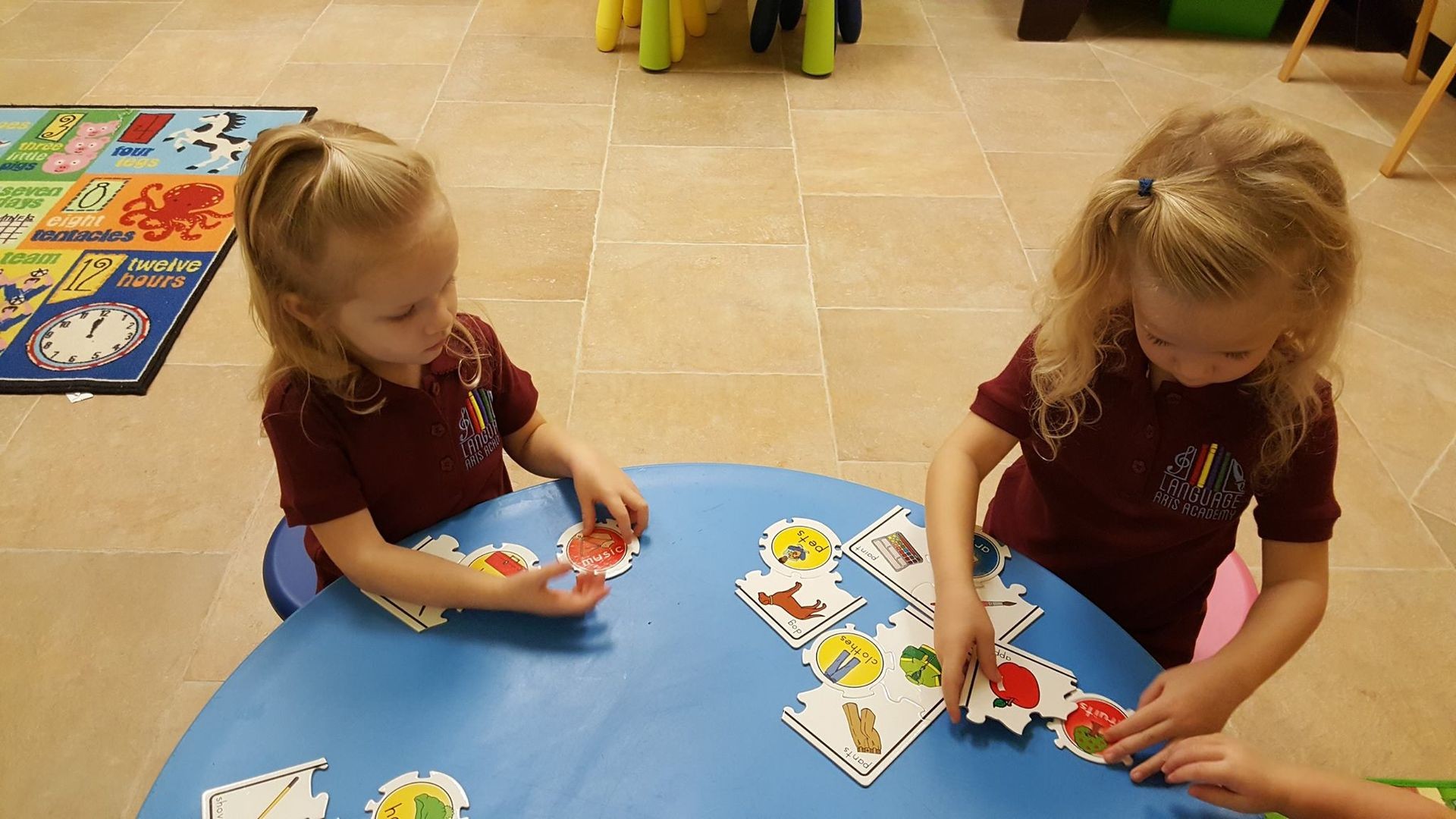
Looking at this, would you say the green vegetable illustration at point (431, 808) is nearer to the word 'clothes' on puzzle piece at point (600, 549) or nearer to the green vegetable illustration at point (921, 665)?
the word 'clothes' on puzzle piece at point (600, 549)

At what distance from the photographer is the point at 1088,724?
92 cm

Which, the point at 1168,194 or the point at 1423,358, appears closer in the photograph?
the point at 1168,194

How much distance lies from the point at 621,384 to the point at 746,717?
1435 millimetres

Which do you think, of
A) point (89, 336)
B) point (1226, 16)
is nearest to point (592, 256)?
point (89, 336)

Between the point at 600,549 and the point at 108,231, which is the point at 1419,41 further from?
the point at 108,231

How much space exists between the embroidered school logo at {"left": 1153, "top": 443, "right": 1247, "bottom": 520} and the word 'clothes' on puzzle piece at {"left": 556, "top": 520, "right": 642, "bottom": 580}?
613 millimetres

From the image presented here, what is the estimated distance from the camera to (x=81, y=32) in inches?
145

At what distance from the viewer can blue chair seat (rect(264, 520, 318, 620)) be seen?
1.32 m

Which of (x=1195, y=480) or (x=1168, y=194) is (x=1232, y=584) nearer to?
(x=1195, y=480)

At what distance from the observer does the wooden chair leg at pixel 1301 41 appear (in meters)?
3.54

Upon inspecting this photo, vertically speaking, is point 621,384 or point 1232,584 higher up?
point 1232,584

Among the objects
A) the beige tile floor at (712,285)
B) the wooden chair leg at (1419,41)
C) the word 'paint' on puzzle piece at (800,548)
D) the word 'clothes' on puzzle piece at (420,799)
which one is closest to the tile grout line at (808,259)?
the beige tile floor at (712,285)

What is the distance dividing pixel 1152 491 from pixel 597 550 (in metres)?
0.64

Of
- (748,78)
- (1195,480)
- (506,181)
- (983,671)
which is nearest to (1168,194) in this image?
(1195,480)
